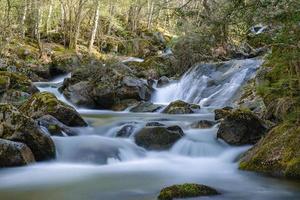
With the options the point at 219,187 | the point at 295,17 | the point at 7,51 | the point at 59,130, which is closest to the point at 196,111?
the point at 59,130

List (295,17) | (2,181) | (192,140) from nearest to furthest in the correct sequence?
1. (295,17)
2. (2,181)
3. (192,140)

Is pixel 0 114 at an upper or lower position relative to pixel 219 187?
upper

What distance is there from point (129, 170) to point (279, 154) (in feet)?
10.4

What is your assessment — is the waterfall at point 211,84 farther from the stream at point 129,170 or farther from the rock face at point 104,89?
the stream at point 129,170

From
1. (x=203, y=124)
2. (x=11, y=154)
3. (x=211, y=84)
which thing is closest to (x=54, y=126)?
(x=11, y=154)

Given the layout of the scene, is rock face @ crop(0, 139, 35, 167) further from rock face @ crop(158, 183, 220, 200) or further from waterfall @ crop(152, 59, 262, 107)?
waterfall @ crop(152, 59, 262, 107)

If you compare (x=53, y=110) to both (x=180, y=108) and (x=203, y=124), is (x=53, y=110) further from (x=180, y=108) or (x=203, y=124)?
(x=180, y=108)

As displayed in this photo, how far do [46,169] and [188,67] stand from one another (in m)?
14.1

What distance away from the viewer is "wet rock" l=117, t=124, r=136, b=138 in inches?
499

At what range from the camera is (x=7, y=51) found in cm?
2723

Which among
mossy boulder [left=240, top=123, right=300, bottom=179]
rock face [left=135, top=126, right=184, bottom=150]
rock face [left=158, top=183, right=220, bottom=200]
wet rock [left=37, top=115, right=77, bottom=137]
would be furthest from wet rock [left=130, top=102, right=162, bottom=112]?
rock face [left=158, top=183, right=220, bottom=200]

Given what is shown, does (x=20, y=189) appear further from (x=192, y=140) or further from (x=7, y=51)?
(x=7, y=51)

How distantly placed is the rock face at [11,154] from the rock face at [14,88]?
7667 mm

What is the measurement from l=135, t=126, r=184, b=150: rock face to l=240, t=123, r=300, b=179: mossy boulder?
243cm
